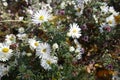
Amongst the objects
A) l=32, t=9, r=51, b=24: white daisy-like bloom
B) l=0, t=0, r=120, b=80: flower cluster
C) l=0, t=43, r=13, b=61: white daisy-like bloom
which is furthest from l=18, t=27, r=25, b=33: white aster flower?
l=0, t=43, r=13, b=61: white daisy-like bloom

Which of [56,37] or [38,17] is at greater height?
[38,17]

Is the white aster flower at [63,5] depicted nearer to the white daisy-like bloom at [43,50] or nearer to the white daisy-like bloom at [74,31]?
the white daisy-like bloom at [74,31]

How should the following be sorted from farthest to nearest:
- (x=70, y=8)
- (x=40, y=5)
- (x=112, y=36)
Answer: (x=40, y=5)
(x=70, y=8)
(x=112, y=36)

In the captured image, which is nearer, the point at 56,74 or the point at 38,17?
the point at 56,74

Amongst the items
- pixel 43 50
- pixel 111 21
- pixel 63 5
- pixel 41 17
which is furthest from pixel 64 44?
pixel 63 5

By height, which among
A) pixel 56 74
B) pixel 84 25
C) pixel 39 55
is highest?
pixel 84 25

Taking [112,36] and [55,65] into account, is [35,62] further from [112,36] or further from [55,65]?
[112,36]

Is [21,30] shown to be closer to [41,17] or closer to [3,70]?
[41,17]

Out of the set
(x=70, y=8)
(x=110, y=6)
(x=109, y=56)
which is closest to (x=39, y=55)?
(x=109, y=56)
